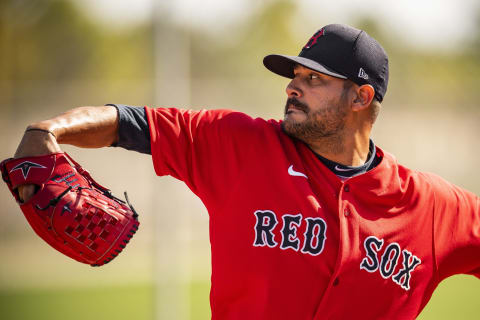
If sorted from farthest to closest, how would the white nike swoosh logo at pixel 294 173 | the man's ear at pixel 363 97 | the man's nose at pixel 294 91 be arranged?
the man's ear at pixel 363 97 → the man's nose at pixel 294 91 → the white nike swoosh logo at pixel 294 173

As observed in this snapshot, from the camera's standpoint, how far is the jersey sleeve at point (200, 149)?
7.35 ft

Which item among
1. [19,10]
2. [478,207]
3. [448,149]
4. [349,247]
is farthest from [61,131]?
[19,10]

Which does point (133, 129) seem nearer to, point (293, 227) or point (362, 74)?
point (293, 227)

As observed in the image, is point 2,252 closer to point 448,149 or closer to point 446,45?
point 448,149

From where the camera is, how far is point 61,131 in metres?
1.97

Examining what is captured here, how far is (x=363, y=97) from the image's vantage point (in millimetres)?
2611

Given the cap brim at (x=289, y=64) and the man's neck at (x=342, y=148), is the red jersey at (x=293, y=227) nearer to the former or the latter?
the man's neck at (x=342, y=148)

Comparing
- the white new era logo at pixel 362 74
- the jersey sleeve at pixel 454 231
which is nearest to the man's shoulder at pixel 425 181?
the jersey sleeve at pixel 454 231

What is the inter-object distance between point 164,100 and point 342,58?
3.47 m

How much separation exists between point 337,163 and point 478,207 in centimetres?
70

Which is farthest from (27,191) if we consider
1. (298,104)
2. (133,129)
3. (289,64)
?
(289,64)

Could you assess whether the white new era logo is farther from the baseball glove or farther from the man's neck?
the baseball glove

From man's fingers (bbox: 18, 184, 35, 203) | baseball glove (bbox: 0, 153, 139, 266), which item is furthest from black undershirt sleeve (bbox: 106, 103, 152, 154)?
man's fingers (bbox: 18, 184, 35, 203)

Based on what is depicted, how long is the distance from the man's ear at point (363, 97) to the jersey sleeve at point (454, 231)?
1.49ft
